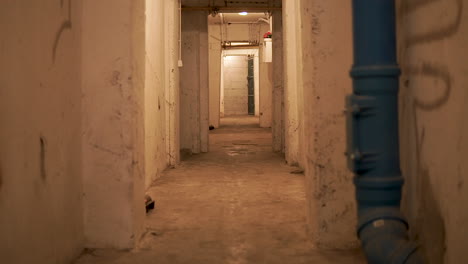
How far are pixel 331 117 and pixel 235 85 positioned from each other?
18.8 meters

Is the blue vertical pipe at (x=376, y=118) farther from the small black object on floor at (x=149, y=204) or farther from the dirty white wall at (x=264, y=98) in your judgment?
the dirty white wall at (x=264, y=98)

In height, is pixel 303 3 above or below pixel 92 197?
above

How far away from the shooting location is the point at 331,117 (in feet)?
9.93

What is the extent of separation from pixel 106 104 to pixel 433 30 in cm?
204

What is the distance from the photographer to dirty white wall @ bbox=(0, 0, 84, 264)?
79.1 inches

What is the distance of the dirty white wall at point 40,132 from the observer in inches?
79.1

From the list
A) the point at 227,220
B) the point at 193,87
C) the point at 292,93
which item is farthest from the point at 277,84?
the point at 227,220

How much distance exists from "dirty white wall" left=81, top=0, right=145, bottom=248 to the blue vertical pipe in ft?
5.36

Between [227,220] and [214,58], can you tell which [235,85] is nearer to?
[214,58]

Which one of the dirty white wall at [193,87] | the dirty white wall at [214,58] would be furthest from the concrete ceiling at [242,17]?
the dirty white wall at [193,87]

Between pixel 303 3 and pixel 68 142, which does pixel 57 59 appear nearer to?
pixel 68 142

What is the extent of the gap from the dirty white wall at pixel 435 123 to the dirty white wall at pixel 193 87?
637 centimetres

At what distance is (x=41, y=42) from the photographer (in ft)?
7.72

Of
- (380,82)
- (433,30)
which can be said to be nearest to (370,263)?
(380,82)
